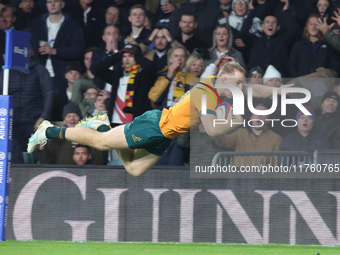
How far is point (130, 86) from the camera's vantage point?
9.91 m

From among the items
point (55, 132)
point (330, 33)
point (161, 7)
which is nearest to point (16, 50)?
point (55, 132)

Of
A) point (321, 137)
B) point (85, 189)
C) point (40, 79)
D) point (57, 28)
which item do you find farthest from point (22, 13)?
point (321, 137)

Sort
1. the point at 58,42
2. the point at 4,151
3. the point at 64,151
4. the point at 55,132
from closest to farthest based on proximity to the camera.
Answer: the point at 55,132
the point at 4,151
the point at 64,151
the point at 58,42

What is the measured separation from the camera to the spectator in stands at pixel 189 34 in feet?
32.9

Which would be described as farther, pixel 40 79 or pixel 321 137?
pixel 40 79

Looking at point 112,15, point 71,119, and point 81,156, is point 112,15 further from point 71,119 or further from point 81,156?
point 81,156

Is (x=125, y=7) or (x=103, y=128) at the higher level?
(x=125, y=7)

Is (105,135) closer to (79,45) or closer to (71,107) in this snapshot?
(71,107)

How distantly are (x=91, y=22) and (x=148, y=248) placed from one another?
4.03 m

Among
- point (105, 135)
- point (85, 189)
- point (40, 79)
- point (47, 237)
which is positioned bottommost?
point (47, 237)

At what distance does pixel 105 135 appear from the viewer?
7.46 m

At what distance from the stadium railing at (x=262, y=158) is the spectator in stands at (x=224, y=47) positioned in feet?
4.94

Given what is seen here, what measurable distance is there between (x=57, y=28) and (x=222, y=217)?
13.3ft

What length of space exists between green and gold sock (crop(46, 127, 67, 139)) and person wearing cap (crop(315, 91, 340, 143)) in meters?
3.45
